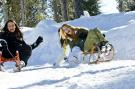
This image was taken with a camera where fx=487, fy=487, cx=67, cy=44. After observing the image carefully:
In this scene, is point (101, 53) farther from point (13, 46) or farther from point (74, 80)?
point (74, 80)

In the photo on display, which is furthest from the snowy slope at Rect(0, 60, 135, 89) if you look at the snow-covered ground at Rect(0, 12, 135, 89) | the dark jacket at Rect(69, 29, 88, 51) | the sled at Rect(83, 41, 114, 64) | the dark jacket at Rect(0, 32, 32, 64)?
the dark jacket at Rect(69, 29, 88, 51)

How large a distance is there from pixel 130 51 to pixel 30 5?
31.0 meters

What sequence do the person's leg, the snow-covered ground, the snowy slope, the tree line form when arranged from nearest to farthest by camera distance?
the snowy slope
the snow-covered ground
the person's leg
the tree line

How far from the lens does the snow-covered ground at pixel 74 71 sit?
777cm

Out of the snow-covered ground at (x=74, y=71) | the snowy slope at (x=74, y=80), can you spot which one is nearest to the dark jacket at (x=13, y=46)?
the snow-covered ground at (x=74, y=71)

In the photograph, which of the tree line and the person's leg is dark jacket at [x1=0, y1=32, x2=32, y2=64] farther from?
the tree line

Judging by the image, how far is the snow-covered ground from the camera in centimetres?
Answer: 777

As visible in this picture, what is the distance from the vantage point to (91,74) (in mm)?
9031

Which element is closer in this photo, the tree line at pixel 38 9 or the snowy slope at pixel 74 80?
the snowy slope at pixel 74 80

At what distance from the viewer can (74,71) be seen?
10000 millimetres

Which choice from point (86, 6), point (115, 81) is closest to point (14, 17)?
point (86, 6)

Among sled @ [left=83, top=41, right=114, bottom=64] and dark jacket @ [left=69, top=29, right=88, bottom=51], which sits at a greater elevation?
dark jacket @ [left=69, top=29, right=88, bottom=51]

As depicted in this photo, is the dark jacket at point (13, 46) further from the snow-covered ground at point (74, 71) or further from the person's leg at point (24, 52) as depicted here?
the snow-covered ground at point (74, 71)

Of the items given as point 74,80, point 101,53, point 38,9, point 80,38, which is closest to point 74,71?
point 74,80
